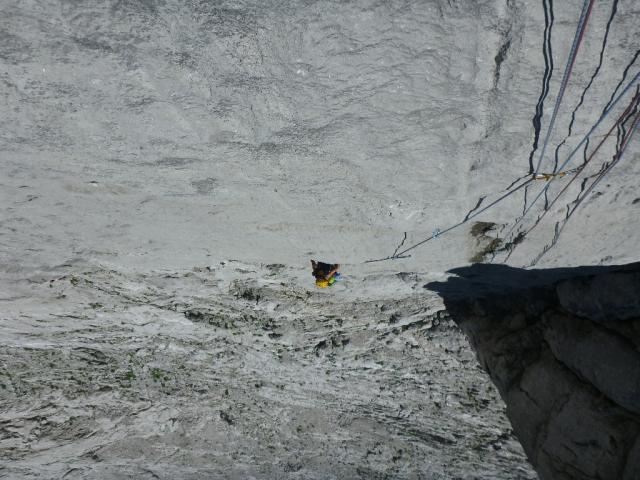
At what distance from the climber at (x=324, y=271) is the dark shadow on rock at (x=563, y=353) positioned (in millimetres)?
837

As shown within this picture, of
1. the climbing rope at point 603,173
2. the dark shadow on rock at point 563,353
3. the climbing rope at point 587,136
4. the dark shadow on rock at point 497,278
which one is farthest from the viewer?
the dark shadow on rock at point 497,278

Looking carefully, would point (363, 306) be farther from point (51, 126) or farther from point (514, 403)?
point (51, 126)

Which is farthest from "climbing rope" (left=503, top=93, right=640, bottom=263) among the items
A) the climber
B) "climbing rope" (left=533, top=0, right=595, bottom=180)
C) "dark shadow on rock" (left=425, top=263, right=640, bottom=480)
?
the climber

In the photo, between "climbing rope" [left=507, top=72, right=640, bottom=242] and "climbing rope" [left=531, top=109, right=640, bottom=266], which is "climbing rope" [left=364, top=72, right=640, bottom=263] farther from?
"climbing rope" [left=531, top=109, right=640, bottom=266]

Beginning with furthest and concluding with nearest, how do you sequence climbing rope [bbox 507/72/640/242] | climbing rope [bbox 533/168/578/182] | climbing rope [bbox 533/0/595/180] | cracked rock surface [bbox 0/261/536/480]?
cracked rock surface [bbox 0/261/536/480] → climbing rope [bbox 533/168/578/182] → climbing rope [bbox 507/72/640/242] → climbing rope [bbox 533/0/595/180]

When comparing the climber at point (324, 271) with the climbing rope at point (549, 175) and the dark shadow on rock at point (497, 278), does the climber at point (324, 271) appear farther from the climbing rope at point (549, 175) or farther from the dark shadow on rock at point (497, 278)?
the climbing rope at point (549, 175)

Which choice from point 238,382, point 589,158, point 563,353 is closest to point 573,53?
point 589,158

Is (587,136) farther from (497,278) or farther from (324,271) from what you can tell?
(324,271)

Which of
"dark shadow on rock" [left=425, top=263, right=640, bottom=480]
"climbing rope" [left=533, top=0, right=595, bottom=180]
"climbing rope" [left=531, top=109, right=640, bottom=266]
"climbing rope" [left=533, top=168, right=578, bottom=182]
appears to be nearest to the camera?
"climbing rope" [left=533, top=0, right=595, bottom=180]

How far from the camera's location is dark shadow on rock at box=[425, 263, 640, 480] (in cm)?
285

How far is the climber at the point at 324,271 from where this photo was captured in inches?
134

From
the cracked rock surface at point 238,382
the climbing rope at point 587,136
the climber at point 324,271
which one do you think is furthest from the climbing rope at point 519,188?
the cracked rock surface at point 238,382

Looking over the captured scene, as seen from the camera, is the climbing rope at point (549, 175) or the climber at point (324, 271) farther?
the climber at point (324, 271)

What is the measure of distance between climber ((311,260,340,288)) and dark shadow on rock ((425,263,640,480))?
84cm
